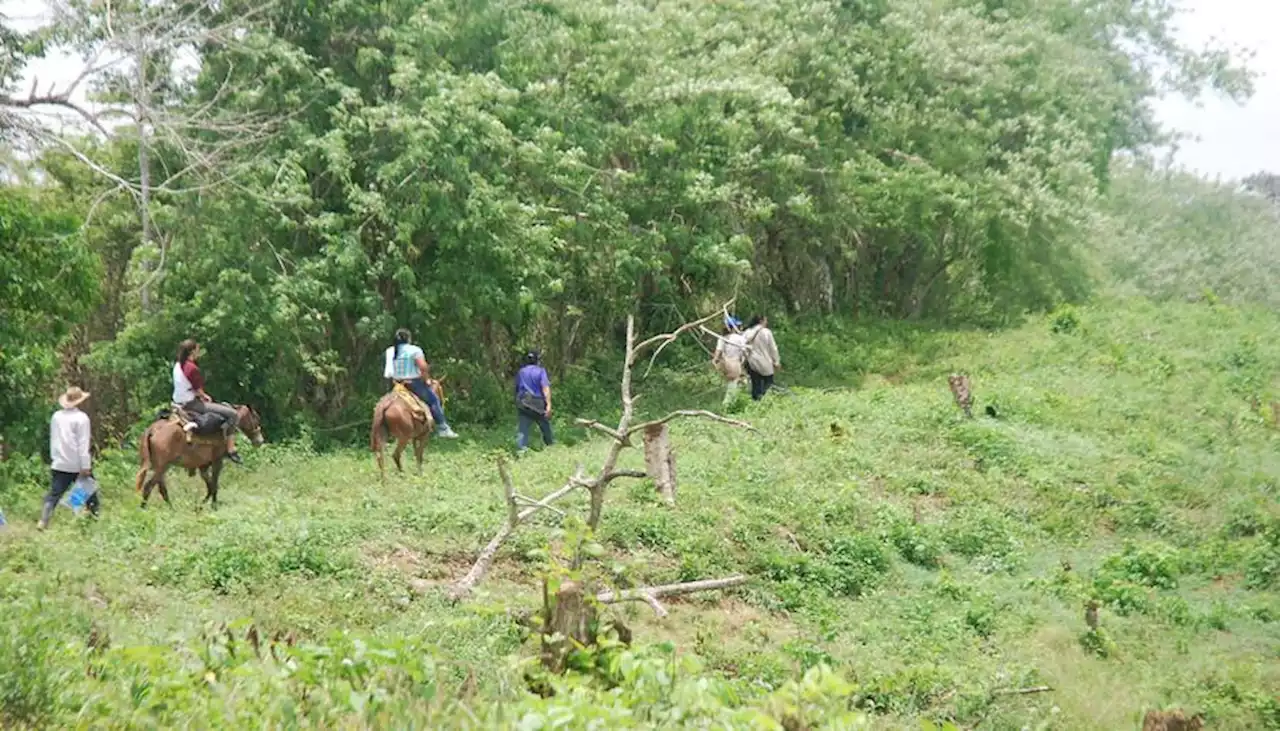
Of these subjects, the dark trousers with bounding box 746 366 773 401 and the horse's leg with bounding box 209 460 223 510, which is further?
the dark trousers with bounding box 746 366 773 401

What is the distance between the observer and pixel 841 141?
26.9 metres

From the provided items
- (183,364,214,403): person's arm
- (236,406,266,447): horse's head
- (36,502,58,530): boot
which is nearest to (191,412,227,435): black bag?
(183,364,214,403): person's arm

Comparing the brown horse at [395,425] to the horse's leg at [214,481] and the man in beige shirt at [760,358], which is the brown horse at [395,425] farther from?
the man in beige shirt at [760,358]

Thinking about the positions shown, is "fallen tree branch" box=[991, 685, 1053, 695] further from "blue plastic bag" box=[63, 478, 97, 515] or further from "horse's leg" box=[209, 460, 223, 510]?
"blue plastic bag" box=[63, 478, 97, 515]

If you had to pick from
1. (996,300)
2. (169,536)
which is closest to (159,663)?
(169,536)

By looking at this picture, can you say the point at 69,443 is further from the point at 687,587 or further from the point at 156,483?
the point at 687,587

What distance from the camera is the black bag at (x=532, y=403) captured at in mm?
17906

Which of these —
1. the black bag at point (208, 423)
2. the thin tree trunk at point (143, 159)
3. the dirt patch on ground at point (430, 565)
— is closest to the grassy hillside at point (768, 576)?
the dirt patch on ground at point (430, 565)

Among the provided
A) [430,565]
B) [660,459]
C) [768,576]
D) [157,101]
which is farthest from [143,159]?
[768,576]

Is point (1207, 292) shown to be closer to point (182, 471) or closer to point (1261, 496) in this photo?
point (1261, 496)

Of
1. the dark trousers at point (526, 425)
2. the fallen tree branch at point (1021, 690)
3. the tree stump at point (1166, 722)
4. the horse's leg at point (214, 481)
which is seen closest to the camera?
the tree stump at point (1166, 722)

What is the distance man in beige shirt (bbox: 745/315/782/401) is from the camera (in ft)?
68.2

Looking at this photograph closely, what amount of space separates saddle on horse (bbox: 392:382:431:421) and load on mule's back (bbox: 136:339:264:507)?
238cm

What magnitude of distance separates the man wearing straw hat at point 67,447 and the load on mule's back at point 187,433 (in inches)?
44.0
